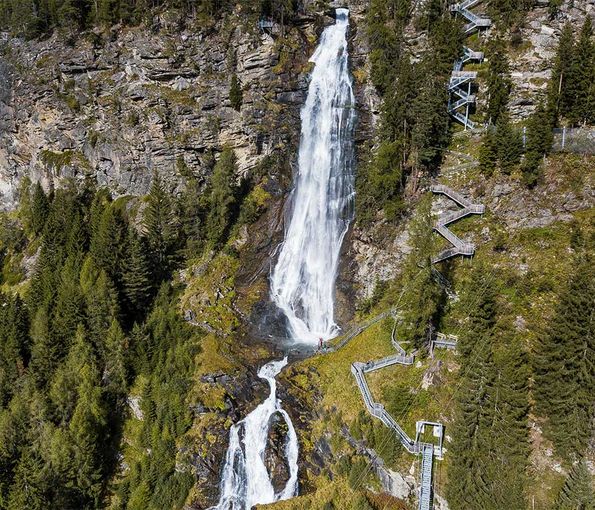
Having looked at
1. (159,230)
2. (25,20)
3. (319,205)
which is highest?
(25,20)

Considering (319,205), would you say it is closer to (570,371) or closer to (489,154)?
(489,154)

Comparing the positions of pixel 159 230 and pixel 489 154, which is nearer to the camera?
pixel 489 154

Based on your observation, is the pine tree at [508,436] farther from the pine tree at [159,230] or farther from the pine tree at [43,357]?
the pine tree at [43,357]

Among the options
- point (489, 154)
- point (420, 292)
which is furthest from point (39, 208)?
point (489, 154)

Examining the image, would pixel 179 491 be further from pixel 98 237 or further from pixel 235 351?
pixel 98 237

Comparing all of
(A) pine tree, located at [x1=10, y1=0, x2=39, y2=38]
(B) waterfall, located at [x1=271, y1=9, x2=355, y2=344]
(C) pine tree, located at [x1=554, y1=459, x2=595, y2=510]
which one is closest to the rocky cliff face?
(B) waterfall, located at [x1=271, y1=9, x2=355, y2=344]

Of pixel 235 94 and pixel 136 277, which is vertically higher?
pixel 235 94
